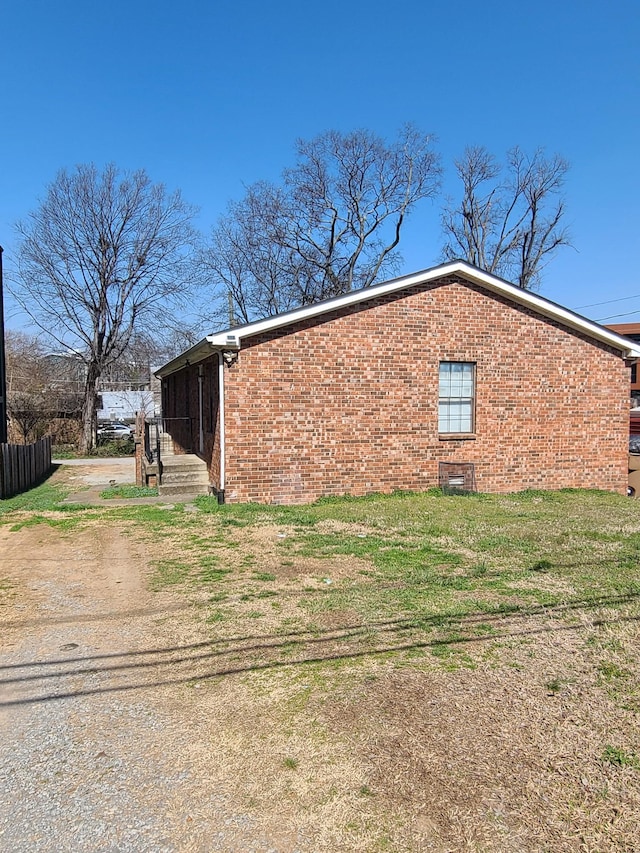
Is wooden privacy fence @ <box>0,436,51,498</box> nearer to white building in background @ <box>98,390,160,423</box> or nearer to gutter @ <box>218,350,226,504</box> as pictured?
gutter @ <box>218,350,226,504</box>

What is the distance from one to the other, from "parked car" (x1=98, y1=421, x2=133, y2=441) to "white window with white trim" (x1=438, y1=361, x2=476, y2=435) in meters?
19.8

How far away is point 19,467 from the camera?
1348cm

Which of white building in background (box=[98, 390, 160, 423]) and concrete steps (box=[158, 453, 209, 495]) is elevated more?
white building in background (box=[98, 390, 160, 423])

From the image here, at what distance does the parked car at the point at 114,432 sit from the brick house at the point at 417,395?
660 inches

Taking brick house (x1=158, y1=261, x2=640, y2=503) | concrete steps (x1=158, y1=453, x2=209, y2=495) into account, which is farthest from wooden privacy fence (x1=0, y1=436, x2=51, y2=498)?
brick house (x1=158, y1=261, x2=640, y2=503)

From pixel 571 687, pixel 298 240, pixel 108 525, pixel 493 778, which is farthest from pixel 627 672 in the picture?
pixel 298 240

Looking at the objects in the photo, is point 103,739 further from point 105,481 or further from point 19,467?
point 105,481

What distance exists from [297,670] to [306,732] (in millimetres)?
749

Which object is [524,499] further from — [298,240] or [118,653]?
[298,240]

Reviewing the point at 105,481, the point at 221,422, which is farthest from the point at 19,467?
the point at 221,422

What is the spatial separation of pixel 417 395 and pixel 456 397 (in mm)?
Result: 939

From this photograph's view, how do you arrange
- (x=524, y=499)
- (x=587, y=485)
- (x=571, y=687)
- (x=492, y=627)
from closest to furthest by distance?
1. (x=571, y=687)
2. (x=492, y=627)
3. (x=524, y=499)
4. (x=587, y=485)

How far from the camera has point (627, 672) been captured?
393 cm

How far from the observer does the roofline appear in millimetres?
10258
